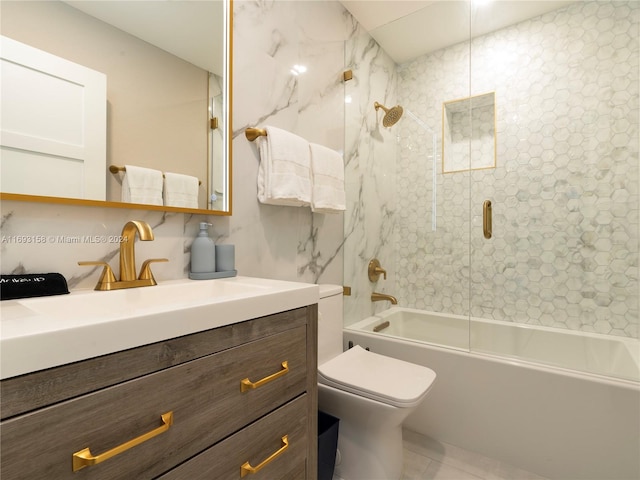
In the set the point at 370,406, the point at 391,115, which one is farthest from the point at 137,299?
the point at 391,115

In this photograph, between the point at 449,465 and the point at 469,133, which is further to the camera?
the point at 469,133

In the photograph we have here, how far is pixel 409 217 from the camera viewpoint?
2.49 m

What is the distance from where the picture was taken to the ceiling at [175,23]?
1.00m

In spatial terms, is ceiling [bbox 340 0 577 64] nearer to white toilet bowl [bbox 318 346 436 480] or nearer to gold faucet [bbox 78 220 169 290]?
gold faucet [bbox 78 220 169 290]

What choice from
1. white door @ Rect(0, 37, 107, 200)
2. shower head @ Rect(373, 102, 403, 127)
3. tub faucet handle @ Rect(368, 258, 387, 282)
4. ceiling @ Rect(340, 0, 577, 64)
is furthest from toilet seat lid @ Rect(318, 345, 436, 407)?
ceiling @ Rect(340, 0, 577, 64)

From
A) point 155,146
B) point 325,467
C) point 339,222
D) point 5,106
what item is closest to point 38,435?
point 5,106

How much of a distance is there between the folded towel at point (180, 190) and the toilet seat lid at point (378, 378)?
2.94 feet

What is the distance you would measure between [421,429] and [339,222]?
126cm

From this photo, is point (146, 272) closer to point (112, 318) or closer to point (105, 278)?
point (105, 278)

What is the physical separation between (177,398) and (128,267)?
0.54 metres

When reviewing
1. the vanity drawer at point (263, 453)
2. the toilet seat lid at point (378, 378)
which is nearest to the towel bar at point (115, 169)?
the vanity drawer at point (263, 453)

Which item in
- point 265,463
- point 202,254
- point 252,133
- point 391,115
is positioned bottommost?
point 265,463

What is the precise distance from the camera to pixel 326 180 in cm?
167

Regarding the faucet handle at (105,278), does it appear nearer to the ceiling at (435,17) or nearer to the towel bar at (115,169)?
the towel bar at (115,169)
